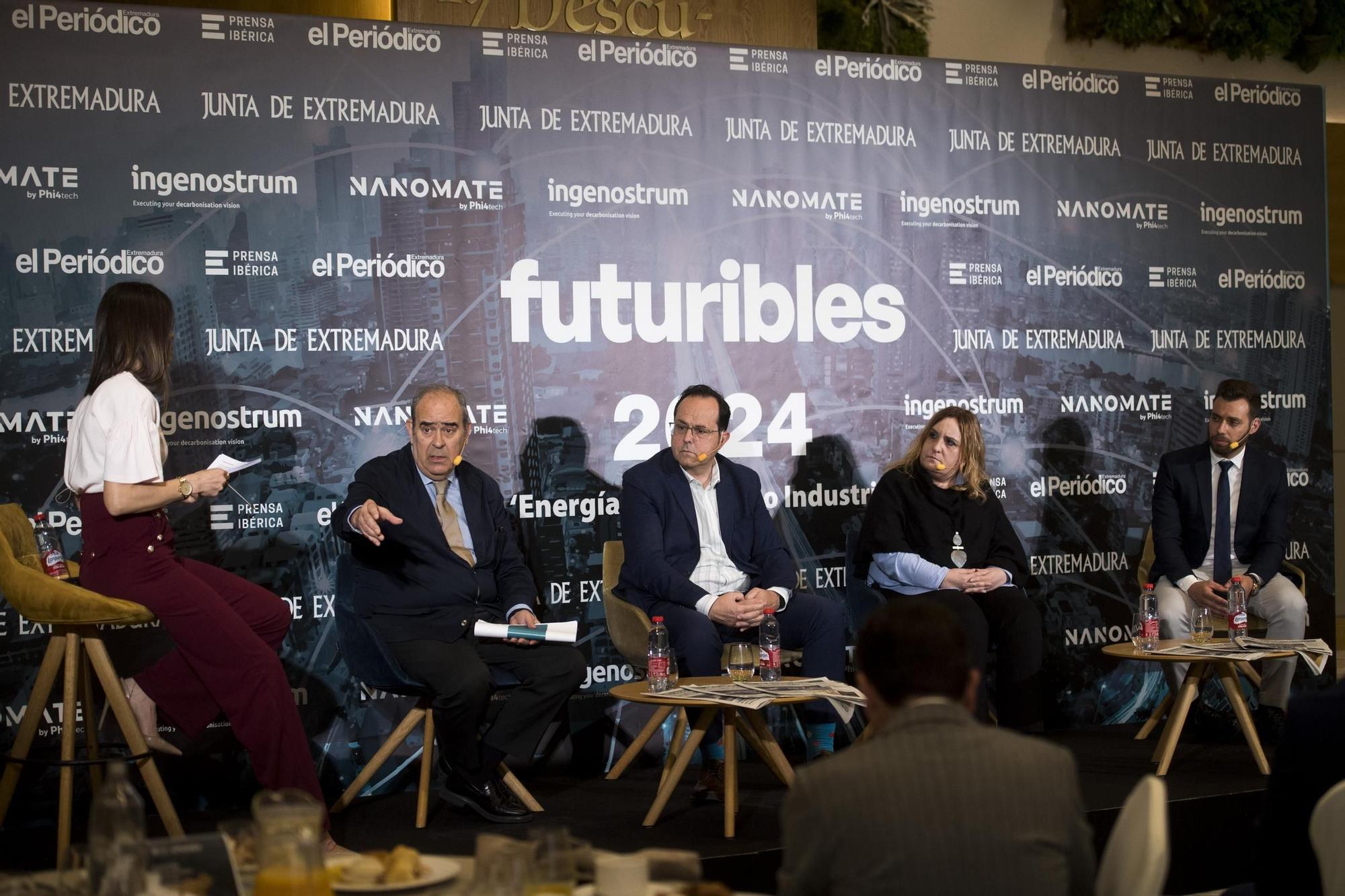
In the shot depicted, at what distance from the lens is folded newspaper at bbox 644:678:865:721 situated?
386 centimetres

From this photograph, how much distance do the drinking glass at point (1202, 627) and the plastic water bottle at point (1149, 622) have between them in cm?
14

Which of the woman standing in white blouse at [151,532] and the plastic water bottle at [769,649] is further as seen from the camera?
the plastic water bottle at [769,649]

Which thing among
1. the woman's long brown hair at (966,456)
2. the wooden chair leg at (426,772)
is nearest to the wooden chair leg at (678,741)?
the wooden chair leg at (426,772)

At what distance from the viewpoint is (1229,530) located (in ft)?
17.8

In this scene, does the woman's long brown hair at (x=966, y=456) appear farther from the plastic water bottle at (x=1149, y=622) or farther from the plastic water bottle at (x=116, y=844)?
the plastic water bottle at (x=116, y=844)

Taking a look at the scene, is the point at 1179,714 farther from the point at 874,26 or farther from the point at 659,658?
the point at 874,26

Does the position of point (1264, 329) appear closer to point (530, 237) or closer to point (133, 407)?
point (530, 237)

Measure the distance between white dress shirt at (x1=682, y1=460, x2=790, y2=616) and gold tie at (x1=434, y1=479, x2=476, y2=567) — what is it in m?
0.82

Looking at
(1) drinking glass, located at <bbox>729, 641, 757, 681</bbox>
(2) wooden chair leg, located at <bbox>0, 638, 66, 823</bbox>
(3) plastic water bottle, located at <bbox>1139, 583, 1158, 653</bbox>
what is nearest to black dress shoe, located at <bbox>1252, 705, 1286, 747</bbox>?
(3) plastic water bottle, located at <bbox>1139, 583, 1158, 653</bbox>

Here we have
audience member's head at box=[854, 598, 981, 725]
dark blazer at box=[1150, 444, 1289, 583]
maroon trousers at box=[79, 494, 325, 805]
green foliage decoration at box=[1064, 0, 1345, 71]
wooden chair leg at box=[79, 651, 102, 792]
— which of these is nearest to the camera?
audience member's head at box=[854, 598, 981, 725]

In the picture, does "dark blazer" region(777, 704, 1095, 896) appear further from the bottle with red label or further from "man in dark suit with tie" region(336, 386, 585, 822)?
the bottle with red label

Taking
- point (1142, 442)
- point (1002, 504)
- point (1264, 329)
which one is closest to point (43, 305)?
point (1002, 504)

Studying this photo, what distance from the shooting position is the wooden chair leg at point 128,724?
12.2 ft

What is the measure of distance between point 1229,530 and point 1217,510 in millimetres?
91
